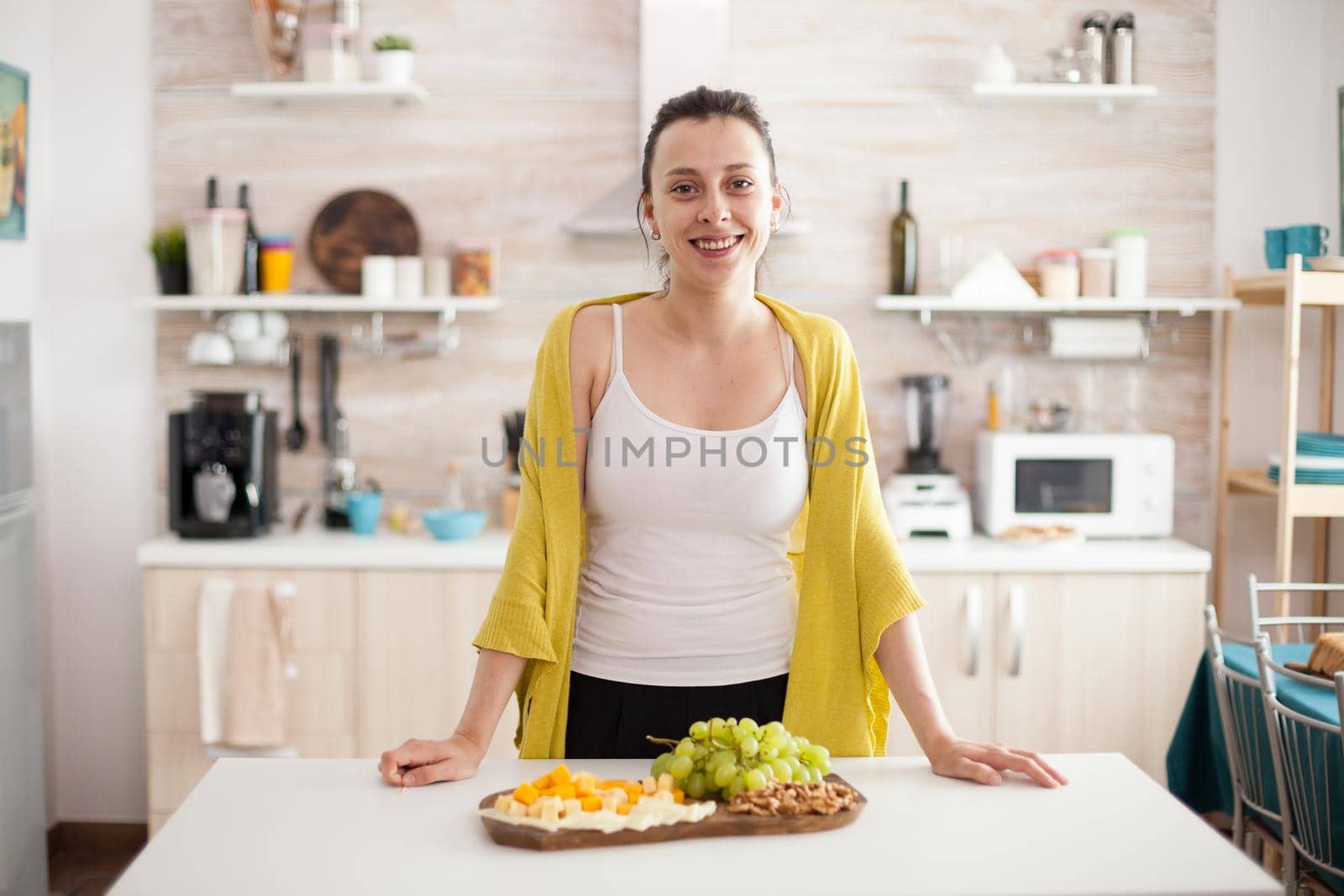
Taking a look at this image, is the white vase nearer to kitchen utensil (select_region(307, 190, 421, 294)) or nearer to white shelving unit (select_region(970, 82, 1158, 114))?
kitchen utensil (select_region(307, 190, 421, 294))

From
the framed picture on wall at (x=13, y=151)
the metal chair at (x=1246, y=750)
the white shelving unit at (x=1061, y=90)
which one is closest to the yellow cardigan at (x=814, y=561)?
the metal chair at (x=1246, y=750)

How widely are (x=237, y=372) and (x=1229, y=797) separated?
276 cm

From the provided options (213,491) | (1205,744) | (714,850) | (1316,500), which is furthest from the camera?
(213,491)

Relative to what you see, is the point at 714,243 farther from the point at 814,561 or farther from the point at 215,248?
the point at 215,248

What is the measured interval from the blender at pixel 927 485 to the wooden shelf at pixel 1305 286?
0.81 metres

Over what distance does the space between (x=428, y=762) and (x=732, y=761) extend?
35 cm

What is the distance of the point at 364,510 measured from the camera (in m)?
3.28

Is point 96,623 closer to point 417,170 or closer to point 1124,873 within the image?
point 417,170

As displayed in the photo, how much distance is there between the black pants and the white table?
0.19 metres

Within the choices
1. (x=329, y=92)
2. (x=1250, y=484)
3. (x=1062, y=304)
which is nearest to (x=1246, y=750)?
(x=1250, y=484)

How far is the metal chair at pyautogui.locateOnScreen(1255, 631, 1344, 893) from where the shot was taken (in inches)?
79.8

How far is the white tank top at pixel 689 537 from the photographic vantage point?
1.52 meters

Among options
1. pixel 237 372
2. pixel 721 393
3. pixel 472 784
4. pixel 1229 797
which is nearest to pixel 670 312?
pixel 721 393

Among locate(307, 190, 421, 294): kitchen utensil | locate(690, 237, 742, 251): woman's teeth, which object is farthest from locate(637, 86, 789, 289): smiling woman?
locate(307, 190, 421, 294): kitchen utensil
